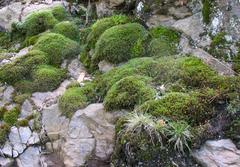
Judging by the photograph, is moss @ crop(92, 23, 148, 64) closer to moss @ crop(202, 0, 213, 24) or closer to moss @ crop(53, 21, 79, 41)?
moss @ crop(202, 0, 213, 24)

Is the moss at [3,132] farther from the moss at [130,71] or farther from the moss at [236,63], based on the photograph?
the moss at [236,63]

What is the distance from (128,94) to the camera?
6781 mm

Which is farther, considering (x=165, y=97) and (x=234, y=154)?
(x=165, y=97)

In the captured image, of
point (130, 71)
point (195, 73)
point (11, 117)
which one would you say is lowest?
point (11, 117)

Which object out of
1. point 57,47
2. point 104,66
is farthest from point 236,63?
point 57,47

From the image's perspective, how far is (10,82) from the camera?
8.45 metres

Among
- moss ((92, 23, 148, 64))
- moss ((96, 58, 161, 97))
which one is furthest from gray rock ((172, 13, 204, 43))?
moss ((96, 58, 161, 97))

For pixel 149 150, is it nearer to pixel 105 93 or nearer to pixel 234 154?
pixel 234 154

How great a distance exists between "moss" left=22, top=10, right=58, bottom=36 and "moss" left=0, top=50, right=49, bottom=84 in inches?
56.6

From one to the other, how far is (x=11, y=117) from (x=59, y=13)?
397 cm

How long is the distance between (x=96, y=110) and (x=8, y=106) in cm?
204

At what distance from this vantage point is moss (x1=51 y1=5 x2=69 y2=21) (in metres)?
10.5

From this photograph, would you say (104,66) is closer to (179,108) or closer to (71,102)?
(71,102)

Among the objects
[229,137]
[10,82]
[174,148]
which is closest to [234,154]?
[229,137]
